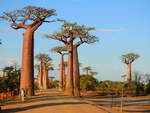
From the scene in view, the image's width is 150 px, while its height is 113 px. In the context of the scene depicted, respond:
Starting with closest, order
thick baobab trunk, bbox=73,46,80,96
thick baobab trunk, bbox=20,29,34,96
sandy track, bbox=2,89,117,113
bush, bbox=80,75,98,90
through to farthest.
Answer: sandy track, bbox=2,89,117,113
thick baobab trunk, bbox=20,29,34,96
thick baobab trunk, bbox=73,46,80,96
bush, bbox=80,75,98,90

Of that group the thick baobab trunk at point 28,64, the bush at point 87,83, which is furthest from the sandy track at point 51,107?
the bush at point 87,83

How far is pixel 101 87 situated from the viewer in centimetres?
4612

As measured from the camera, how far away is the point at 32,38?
22141 millimetres

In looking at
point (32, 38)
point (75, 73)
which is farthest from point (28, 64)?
point (75, 73)

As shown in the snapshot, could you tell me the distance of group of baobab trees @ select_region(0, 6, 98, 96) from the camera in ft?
69.3

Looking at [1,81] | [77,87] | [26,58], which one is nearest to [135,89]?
[77,87]

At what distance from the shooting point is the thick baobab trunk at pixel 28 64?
2086 centimetres

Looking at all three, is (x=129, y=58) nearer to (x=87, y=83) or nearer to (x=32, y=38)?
(x=87, y=83)

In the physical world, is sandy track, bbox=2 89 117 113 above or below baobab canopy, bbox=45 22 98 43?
below

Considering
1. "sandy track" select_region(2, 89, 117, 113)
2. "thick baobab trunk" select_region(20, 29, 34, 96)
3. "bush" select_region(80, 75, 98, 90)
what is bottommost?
"sandy track" select_region(2, 89, 117, 113)

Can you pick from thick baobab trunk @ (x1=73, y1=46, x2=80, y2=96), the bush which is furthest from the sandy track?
the bush

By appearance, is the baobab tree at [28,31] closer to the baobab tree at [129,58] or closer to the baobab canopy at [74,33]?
the baobab canopy at [74,33]

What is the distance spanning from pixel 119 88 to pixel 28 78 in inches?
645

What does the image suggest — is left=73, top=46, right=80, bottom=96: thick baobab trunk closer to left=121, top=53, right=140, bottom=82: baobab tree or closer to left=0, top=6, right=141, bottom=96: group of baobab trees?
left=0, top=6, right=141, bottom=96: group of baobab trees
